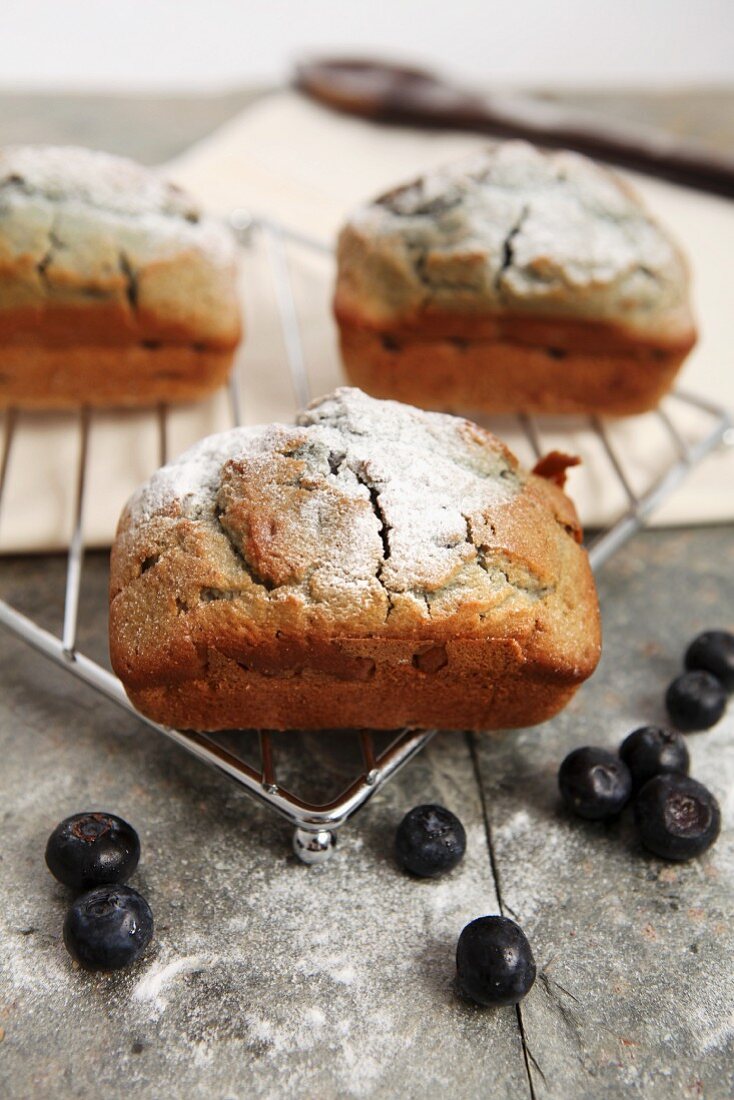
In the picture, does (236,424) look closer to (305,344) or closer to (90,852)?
(305,344)

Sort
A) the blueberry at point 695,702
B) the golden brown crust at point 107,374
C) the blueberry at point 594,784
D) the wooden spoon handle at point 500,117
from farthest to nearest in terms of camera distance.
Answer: the wooden spoon handle at point 500,117 → the golden brown crust at point 107,374 → the blueberry at point 695,702 → the blueberry at point 594,784

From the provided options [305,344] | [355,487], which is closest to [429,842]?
[355,487]

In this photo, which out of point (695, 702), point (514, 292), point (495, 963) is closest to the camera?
point (495, 963)

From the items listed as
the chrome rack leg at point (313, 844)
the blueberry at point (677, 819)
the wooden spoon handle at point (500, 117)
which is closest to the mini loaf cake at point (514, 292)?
the wooden spoon handle at point (500, 117)

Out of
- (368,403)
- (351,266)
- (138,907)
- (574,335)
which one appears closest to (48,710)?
(138,907)

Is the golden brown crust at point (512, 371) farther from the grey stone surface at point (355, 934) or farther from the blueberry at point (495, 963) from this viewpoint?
the blueberry at point (495, 963)

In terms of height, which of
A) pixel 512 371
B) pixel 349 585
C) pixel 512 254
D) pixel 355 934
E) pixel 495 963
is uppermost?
pixel 512 254

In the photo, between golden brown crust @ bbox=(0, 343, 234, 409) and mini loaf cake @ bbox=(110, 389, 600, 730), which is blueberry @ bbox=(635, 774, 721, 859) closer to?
mini loaf cake @ bbox=(110, 389, 600, 730)
